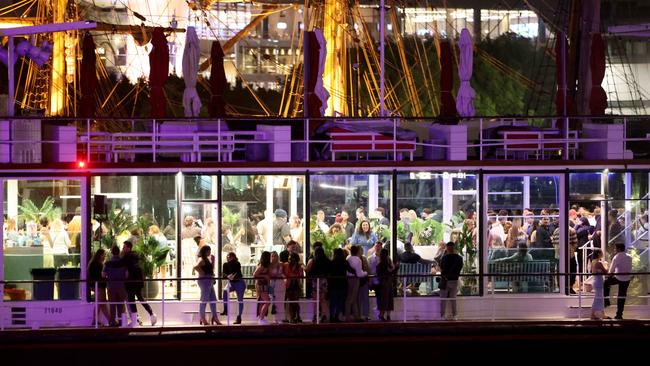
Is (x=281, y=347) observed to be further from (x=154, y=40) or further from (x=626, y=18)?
(x=626, y=18)

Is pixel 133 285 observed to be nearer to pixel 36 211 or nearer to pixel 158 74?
pixel 36 211

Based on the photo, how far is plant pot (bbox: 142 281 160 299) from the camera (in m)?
23.3

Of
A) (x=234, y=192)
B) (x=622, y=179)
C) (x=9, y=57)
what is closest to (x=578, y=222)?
(x=622, y=179)

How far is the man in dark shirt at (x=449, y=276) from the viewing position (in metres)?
23.2

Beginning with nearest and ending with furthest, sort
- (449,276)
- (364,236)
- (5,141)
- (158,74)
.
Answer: (449,276) < (5,141) < (364,236) < (158,74)

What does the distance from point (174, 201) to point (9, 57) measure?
3628 mm

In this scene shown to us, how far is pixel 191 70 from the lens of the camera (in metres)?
26.0

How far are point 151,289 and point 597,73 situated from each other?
9029mm

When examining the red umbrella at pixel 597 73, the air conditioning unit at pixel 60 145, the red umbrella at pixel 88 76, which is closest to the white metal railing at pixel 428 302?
the air conditioning unit at pixel 60 145

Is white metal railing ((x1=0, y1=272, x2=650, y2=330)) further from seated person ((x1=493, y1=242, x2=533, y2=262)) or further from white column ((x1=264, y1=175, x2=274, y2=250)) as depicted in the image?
white column ((x1=264, y1=175, x2=274, y2=250))

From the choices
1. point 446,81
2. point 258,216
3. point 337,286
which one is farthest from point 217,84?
point 337,286

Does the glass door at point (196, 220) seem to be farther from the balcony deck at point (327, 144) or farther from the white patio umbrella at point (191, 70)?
the white patio umbrella at point (191, 70)

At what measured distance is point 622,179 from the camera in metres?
24.5

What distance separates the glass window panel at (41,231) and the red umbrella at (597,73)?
937 centimetres
